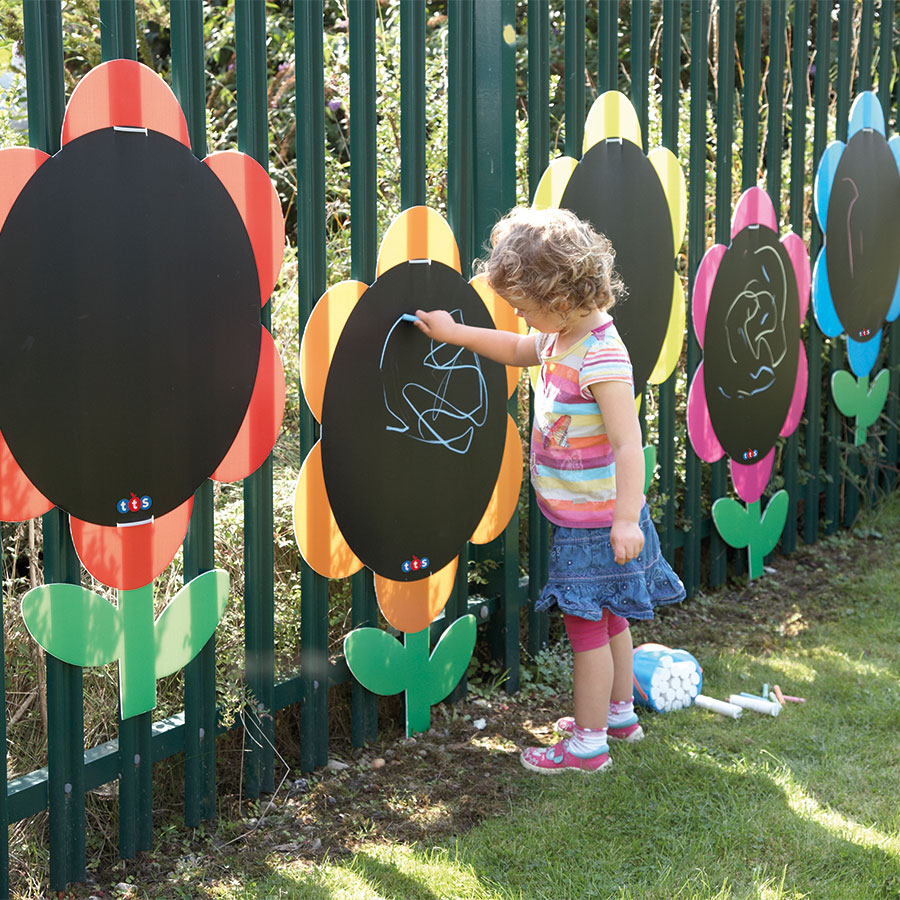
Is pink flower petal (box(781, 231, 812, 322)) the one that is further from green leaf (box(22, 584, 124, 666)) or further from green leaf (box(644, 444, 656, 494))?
green leaf (box(22, 584, 124, 666))

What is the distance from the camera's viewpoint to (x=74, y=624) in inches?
87.7

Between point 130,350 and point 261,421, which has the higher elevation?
point 130,350

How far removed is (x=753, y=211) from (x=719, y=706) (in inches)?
83.7

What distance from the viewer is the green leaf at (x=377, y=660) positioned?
2869 mm

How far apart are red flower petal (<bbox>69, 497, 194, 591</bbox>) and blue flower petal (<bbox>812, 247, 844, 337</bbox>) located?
130 inches

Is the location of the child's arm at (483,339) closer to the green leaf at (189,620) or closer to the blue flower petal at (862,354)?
the green leaf at (189,620)

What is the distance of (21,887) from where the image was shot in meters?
2.29

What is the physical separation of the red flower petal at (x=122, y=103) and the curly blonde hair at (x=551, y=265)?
82cm

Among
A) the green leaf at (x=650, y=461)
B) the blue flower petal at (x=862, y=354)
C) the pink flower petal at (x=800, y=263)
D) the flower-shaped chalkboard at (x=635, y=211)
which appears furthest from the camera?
the blue flower petal at (x=862, y=354)

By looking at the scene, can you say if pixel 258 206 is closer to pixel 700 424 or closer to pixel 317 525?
pixel 317 525

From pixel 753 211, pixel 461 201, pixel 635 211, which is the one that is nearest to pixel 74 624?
pixel 461 201

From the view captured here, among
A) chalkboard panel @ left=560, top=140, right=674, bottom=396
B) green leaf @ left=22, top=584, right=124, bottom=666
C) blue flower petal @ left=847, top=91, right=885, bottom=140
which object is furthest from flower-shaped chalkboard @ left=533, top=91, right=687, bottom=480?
green leaf @ left=22, top=584, right=124, bottom=666

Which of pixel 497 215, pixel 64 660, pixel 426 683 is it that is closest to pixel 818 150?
pixel 497 215

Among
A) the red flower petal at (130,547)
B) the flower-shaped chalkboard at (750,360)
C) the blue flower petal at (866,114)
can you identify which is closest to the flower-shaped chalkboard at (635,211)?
the flower-shaped chalkboard at (750,360)
